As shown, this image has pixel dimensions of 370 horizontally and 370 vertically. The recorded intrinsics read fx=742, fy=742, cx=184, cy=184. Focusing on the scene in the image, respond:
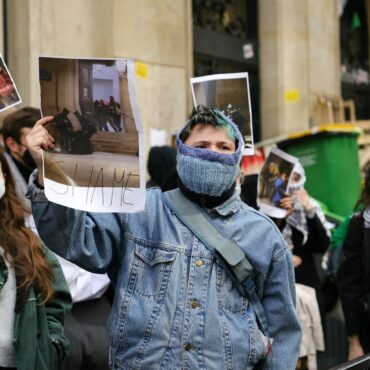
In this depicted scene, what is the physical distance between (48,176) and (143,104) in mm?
5757

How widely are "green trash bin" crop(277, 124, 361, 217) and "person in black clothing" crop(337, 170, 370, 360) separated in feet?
12.4

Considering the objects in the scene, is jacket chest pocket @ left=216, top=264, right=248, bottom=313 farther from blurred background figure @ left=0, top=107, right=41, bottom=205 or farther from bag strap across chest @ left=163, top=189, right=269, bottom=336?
blurred background figure @ left=0, top=107, right=41, bottom=205

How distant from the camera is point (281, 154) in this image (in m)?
4.67

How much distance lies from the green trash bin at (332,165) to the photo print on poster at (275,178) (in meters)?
3.70

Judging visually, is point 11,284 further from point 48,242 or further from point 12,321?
point 48,242

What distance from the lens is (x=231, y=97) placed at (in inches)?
130

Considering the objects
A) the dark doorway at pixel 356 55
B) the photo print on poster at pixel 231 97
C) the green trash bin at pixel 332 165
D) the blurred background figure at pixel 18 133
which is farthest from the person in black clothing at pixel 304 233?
the dark doorway at pixel 356 55

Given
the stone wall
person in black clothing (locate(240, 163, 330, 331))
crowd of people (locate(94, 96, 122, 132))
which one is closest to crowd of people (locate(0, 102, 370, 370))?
crowd of people (locate(94, 96, 122, 132))

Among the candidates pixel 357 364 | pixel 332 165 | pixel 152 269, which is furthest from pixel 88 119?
pixel 332 165

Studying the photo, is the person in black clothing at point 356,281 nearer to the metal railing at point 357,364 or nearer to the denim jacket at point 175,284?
the metal railing at point 357,364

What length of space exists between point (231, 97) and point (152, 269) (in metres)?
1.07

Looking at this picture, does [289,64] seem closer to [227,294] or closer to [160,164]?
[160,164]

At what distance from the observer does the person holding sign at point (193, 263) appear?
2475 mm

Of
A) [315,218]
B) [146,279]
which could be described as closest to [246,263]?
[146,279]
